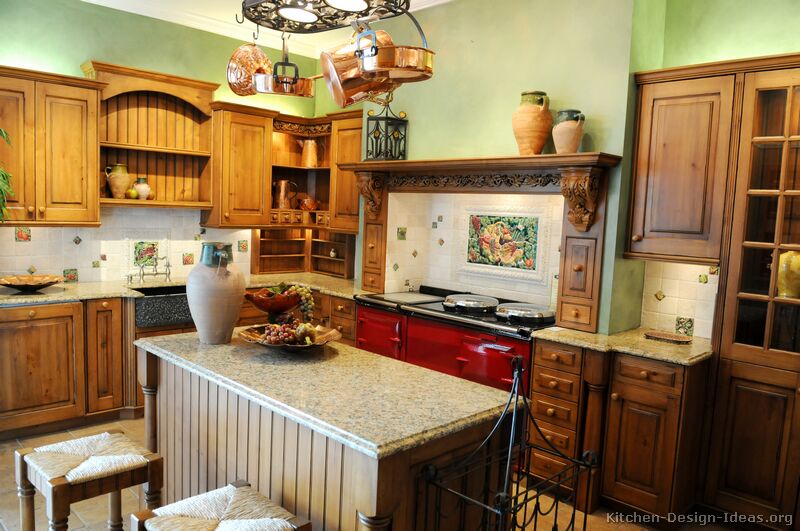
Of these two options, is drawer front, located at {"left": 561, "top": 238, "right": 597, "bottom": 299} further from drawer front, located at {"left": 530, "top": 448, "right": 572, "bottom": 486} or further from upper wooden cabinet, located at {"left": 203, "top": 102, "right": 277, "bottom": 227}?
upper wooden cabinet, located at {"left": 203, "top": 102, "right": 277, "bottom": 227}

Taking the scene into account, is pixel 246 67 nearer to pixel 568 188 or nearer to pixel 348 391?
pixel 348 391

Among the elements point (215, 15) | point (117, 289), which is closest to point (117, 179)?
point (117, 289)

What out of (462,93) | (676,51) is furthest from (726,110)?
(462,93)

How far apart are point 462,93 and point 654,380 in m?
2.37

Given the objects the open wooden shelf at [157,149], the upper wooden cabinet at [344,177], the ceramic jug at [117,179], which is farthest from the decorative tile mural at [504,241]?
the ceramic jug at [117,179]

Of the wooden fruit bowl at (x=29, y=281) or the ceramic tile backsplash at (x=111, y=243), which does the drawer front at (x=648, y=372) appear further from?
the wooden fruit bowl at (x=29, y=281)

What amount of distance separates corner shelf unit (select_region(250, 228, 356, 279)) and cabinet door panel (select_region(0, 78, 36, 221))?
6.65 ft

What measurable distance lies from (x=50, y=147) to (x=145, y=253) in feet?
3.89

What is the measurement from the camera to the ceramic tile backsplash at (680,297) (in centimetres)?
365

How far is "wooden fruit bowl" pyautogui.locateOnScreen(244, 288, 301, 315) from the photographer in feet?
9.71

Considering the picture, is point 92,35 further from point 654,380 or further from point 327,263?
point 654,380

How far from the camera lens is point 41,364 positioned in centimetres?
417

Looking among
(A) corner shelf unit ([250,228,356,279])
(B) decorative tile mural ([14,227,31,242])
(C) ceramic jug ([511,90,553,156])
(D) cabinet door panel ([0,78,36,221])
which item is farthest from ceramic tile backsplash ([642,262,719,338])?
(B) decorative tile mural ([14,227,31,242])

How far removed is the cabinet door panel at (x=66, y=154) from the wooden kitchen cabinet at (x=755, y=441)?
173 inches
